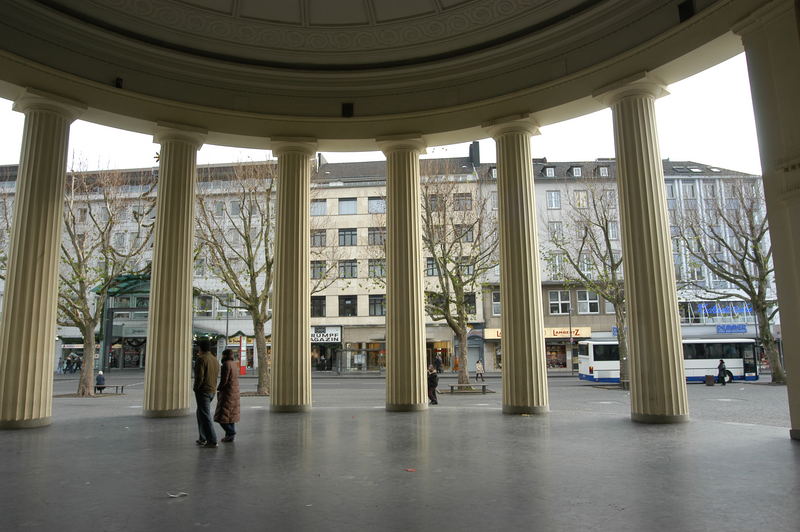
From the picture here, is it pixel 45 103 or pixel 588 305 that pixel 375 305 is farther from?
pixel 45 103

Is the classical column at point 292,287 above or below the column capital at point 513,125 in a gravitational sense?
below

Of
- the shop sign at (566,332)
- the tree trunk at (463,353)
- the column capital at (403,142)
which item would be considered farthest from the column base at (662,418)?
the shop sign at (566,332)

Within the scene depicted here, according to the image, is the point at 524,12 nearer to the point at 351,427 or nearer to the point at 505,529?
the point at 351,427

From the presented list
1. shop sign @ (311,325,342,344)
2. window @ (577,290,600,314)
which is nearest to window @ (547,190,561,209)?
window @ (577,290,600,314)

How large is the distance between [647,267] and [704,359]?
23204mm

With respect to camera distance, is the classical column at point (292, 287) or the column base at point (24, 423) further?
the classical column at point (292, 287)

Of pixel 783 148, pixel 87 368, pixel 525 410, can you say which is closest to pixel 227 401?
pixel 525 410

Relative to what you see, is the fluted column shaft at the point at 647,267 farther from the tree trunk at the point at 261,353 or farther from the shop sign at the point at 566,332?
the shop sign at the point at 566,332

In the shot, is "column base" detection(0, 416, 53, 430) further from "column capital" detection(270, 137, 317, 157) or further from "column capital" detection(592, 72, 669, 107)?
"column capital" detection(592, 72, 669, 107)

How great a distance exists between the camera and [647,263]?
10344mm

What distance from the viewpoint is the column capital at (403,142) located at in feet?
43.9

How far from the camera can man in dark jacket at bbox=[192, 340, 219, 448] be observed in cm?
797

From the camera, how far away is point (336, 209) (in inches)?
1635

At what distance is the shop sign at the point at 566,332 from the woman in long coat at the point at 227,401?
1464 inches
